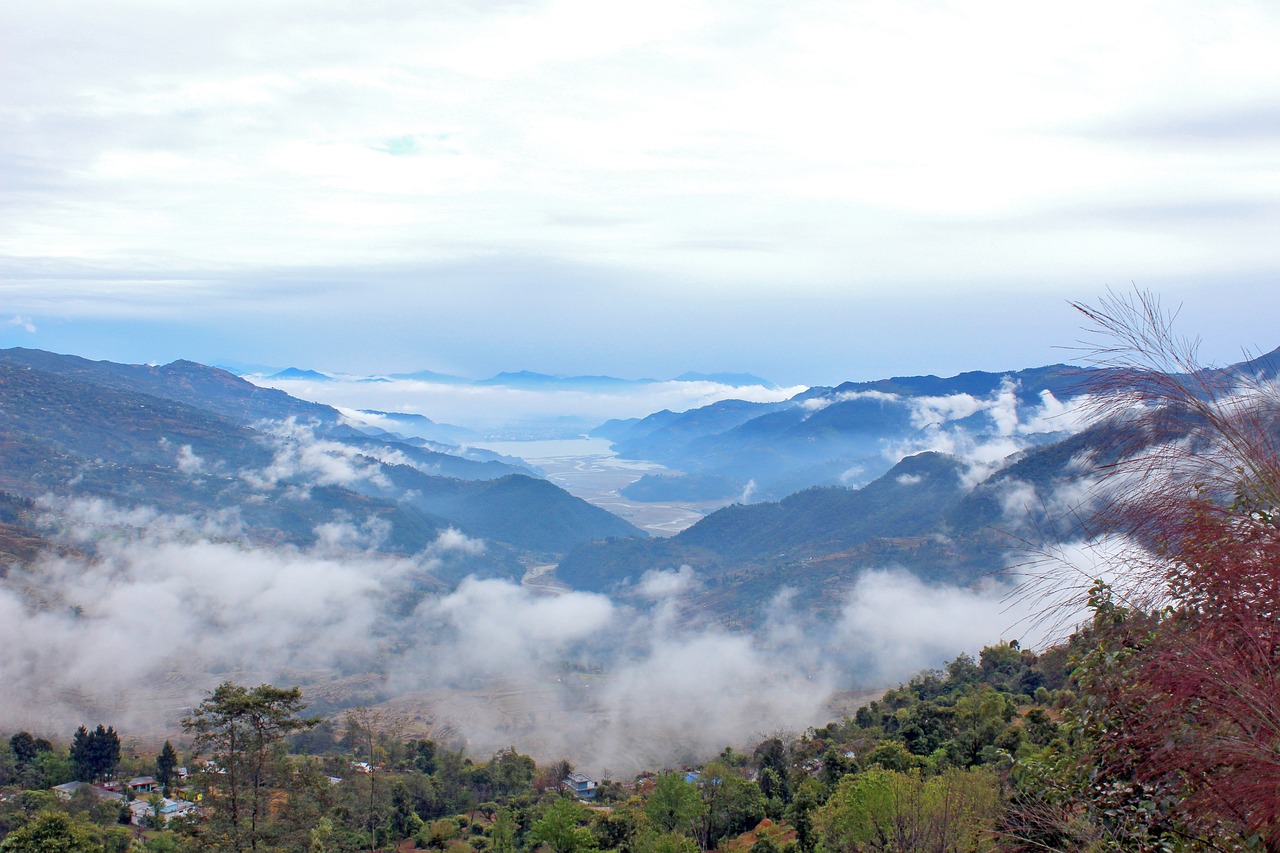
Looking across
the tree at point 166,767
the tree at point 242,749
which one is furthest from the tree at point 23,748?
the tree at point 242,749

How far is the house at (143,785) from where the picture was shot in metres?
54.2

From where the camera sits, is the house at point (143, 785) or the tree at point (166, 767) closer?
the house at point (143, 785)

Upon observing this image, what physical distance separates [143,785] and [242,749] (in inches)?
1760

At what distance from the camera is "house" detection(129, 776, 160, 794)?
2135 inches

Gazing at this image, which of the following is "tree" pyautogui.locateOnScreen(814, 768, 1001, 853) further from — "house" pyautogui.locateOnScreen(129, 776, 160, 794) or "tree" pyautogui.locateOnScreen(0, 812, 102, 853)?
"house" pyautogui.locateOnScreen(129, 776, 160, 794)

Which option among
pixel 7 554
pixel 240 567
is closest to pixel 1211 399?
pixel 7 554

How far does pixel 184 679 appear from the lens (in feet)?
405

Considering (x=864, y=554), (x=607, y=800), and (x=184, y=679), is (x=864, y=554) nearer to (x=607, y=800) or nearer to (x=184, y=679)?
(x=607, y=800)

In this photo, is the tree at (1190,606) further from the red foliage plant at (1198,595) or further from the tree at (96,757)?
the tree at (96,757)

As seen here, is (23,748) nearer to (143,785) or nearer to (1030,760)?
(143,785)

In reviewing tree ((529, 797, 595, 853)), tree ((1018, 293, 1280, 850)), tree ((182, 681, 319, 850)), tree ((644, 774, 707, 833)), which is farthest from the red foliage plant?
tree ((644, 774, 707, 833))

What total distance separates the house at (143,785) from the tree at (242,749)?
132ft

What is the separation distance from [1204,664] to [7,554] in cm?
16034

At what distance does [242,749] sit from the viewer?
2195cm
